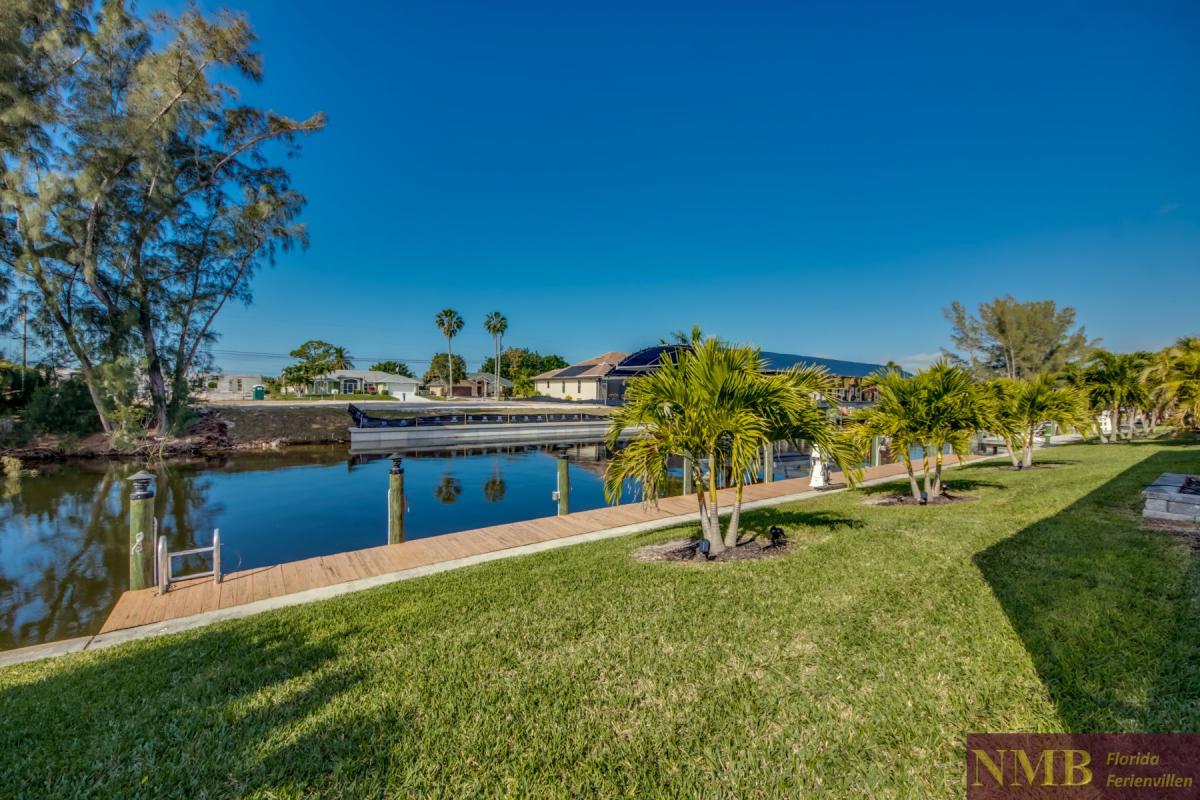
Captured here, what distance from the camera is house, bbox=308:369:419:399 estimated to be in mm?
53281

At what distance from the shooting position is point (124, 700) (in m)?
2.98

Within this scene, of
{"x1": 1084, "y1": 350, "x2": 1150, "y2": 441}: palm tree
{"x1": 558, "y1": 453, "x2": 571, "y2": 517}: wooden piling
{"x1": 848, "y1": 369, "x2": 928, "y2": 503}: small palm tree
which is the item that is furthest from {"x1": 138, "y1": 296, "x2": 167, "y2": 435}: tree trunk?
{"x1": 1084, "y1": 350, "x2": 1150, "y2": 441}: palm tree

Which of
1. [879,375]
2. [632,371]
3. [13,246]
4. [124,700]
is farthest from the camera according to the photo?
[632,371]

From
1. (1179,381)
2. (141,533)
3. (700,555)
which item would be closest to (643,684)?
(700,555)

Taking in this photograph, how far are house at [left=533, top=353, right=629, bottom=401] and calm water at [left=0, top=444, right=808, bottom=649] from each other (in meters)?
29.0

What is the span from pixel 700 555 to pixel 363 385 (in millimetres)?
59631

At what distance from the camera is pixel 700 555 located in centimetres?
548

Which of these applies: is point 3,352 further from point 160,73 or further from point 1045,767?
point 1045,767

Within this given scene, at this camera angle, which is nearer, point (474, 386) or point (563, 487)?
point (563, 487)

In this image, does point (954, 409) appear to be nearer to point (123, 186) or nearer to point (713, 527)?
point (713, 527)

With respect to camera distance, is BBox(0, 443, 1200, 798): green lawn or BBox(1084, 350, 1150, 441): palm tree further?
BBox(1084, 350, 1150, 441): palm tree

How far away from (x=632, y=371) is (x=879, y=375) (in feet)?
112

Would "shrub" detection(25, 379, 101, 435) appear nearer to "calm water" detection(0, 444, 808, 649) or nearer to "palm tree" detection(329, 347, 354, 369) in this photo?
"calm water" detection(0, 444, 808, 649)

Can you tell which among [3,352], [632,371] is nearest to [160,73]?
[3,352]
